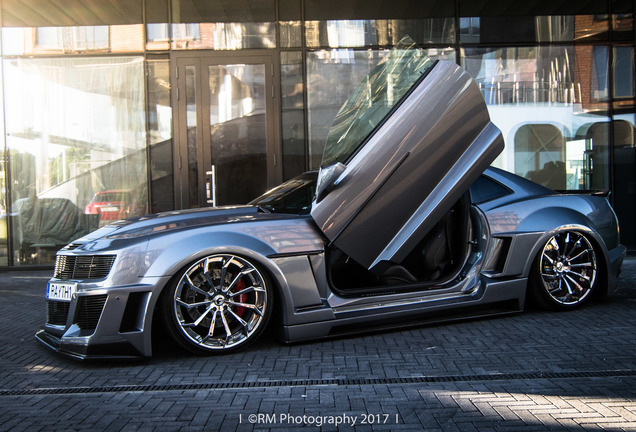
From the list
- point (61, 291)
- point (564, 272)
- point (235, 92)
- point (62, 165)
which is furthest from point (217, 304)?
point (62, 165)

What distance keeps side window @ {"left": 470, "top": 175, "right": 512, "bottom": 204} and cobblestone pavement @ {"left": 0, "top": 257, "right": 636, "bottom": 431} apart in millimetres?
1069

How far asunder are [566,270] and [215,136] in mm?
6398

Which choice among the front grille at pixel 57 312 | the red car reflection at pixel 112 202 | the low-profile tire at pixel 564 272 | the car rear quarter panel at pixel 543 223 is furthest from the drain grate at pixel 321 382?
the red car reflection at pixel 112 202

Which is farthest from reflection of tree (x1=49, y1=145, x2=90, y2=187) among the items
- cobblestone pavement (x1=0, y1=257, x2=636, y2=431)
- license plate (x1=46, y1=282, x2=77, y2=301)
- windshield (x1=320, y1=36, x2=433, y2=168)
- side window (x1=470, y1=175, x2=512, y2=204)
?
side window (x1=470, y1=175, x2=512, y2=204)

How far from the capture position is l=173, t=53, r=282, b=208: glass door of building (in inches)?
392

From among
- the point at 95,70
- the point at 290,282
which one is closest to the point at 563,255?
the point at 290,282

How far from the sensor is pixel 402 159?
432 cm

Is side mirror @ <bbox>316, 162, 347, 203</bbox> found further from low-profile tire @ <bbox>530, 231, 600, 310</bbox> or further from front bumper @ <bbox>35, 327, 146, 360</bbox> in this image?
low-profile tire @ <bbox>530, 231, 600, 310</bbox>

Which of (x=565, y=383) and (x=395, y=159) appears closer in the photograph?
(x=565, y=383)

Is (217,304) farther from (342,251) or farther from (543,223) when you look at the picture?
(543,223)

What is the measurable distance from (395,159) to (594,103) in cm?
759

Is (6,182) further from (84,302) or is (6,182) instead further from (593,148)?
(593,148)

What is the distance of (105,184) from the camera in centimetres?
1014

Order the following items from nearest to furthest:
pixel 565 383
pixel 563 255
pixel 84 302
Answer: pixel 565 383 < pixel 84 302 < pixel 563 255
